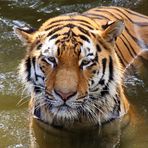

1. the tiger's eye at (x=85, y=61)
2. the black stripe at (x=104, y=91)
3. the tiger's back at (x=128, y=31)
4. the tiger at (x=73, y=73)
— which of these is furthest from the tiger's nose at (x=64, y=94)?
the tiger's back at (x=128, y=31)

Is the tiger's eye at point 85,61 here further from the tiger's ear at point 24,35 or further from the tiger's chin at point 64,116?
the tiger's ear at point 24,35

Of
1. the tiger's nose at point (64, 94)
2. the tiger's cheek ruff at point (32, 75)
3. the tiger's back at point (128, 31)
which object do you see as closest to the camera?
the tiger's nose at point (64, 94)

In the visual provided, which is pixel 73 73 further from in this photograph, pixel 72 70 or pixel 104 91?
pixel 104 91

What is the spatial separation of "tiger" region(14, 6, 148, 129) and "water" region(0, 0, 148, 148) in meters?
0.09

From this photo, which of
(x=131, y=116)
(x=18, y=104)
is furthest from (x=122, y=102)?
(x=18, y=104)

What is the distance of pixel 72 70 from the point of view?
3.21 metres

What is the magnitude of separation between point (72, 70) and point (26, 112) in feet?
3.10

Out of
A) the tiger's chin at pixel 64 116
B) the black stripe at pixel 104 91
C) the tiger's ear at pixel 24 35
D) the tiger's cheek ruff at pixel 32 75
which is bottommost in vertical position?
the tiger's chin at pixel 64 116

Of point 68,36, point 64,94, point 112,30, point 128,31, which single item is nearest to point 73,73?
point 64,94

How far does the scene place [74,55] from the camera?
10.7 feet

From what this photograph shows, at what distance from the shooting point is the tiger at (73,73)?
3.22 m

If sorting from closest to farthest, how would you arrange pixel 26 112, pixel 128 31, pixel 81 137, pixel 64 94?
pixel 64 94 → pixel 81 137 → pixel 26 112 → pixel 128 31

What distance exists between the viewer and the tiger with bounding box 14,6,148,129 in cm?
322

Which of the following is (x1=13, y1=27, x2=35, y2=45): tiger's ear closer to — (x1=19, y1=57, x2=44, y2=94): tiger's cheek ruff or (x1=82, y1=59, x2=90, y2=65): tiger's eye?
(x1=19, y1=57, x2=44, y2=94): tiger's cheek ruff
